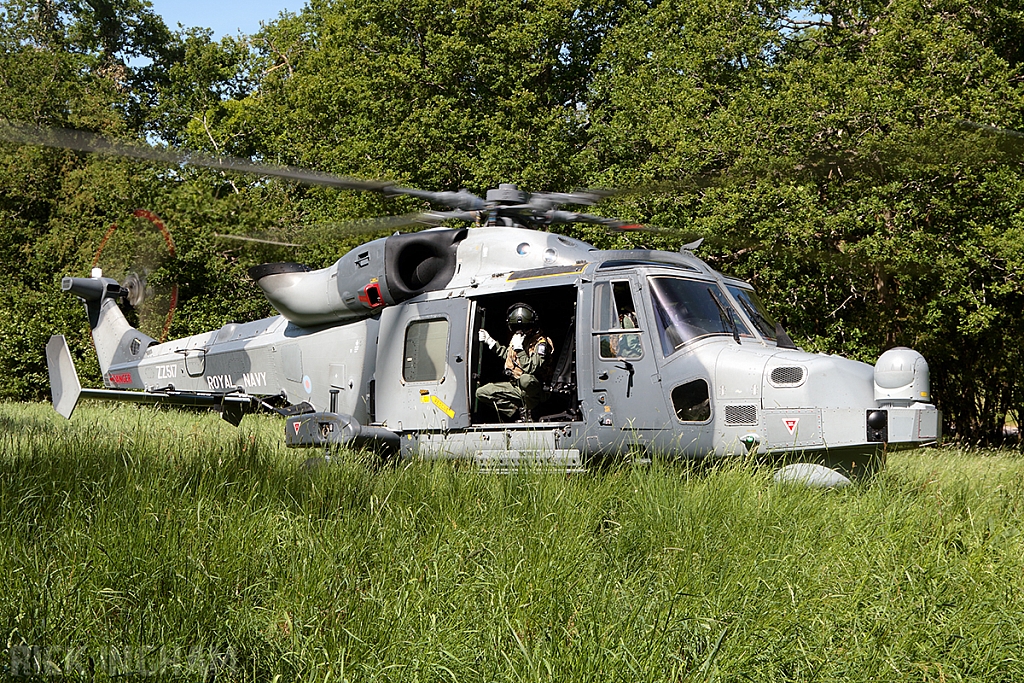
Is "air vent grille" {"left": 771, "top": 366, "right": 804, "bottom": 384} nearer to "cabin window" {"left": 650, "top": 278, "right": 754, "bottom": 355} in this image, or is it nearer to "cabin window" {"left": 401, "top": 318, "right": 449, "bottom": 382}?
"cabin window" {"left": 650, "top": 278, "right": 754, "bottom": 355}

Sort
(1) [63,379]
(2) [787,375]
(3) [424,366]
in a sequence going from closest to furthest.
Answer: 1. (2) [787,375]
2. (3) [424,366]
3. (1) [63,379]

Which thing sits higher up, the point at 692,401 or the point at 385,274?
the point at 385,274

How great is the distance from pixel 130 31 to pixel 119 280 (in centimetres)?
2381

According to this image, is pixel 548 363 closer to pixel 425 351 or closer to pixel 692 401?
pixel 425 351

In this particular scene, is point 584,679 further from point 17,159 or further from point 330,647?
point 17,159

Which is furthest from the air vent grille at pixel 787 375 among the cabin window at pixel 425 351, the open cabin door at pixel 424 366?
the cabin window at pixel 425 351

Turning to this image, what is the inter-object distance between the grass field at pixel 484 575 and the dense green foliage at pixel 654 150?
3296 mm

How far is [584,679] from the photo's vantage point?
2.82m

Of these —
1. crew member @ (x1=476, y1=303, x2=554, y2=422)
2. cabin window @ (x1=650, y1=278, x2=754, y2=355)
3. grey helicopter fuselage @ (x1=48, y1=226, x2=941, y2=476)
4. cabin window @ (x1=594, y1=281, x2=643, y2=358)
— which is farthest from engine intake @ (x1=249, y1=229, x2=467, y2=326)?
cabin window @ (x1=650, y1=278, x2=754, y2=355)

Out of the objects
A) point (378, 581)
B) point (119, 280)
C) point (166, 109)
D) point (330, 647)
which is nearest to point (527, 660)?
point (330, 647)

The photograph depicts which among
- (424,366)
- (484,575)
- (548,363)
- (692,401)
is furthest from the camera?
(424,366)

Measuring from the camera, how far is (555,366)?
8.05 metres

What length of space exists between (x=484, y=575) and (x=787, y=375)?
10.9ft

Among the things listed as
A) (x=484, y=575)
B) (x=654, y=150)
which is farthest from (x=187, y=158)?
(x=654, y=150)
